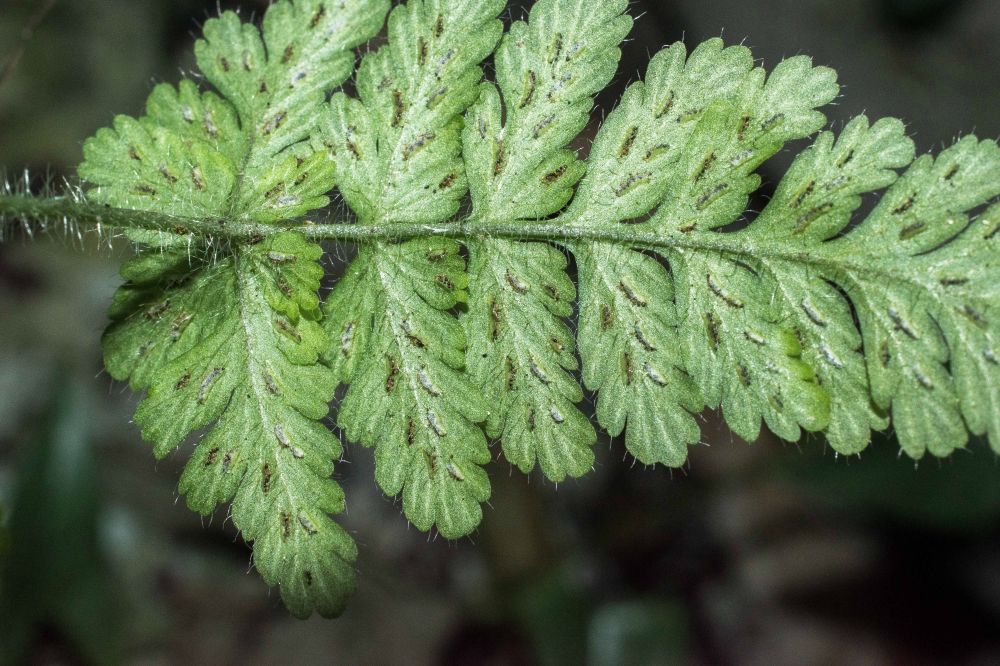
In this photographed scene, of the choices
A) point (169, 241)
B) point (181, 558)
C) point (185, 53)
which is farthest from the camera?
point (185, 53)

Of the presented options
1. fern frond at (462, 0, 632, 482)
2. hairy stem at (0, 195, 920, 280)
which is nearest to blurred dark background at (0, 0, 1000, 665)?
fern frond at (462, 0, 632, 482)

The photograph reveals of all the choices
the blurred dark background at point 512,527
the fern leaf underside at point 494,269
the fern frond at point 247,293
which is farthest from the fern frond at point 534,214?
the blurred dark background at point 512,527

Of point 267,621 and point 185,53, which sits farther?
point 185,53

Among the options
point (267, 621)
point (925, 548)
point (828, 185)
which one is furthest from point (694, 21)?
point (267, 621)

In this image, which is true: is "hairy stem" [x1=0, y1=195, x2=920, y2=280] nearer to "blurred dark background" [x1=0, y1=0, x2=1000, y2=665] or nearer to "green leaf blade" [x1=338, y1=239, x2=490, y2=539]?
"green leaf blade" [x1=338, y1=239, x2=490, y2=539]

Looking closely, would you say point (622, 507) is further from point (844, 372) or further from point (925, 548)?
point (844, 372)

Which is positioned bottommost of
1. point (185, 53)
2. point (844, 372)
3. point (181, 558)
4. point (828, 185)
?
point (181, 558)
